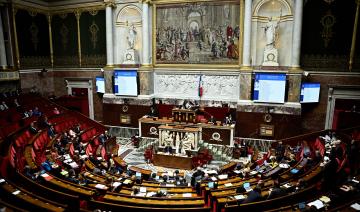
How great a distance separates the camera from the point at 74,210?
7008 mm

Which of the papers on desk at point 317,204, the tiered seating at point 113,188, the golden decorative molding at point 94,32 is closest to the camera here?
the papers on desk at point 317,204

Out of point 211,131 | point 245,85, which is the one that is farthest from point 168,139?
point 245,85

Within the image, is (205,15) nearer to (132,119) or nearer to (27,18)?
(132,119)

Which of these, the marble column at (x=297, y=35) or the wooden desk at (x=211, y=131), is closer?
the marble column at (x=297, y=35)

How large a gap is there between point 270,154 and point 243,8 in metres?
9.90

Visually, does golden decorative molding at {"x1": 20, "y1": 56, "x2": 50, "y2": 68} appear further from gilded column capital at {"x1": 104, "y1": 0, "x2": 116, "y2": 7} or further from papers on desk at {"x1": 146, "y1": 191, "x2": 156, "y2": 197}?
papers on desk at {"x1": 146, "y1": 191, "x2": 156, "y2": 197}

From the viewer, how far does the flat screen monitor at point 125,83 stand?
1986cm

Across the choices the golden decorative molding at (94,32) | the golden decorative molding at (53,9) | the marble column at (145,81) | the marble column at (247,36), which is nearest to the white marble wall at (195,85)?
the marble column at (145,81)

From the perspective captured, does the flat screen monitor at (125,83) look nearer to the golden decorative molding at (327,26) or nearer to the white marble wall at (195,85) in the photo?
the white marble wall at (195,85)

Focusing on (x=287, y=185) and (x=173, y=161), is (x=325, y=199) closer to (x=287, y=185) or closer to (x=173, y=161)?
(x=287, y=185)

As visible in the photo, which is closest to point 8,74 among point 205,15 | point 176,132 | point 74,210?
point 176,132

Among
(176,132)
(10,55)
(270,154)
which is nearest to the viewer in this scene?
(270,154)

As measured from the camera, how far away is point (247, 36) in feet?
57.8

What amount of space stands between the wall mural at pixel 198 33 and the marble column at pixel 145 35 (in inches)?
29.8
